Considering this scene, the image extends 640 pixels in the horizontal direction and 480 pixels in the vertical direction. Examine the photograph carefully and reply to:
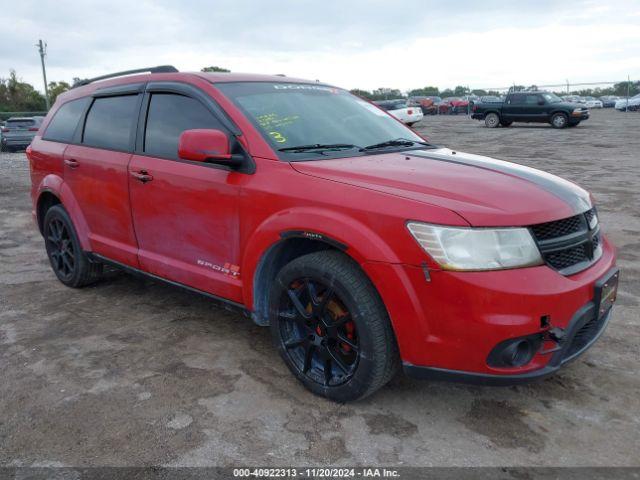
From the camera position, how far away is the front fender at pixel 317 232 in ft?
8.68

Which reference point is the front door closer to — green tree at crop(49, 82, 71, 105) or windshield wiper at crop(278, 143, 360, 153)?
windshield wiper at crop(278, 143, 360, 153)

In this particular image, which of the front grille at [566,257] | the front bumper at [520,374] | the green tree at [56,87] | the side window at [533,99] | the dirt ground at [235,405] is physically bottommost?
the dirt ground at [235,405]

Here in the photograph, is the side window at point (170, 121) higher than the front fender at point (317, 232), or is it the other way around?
the side window at point (170, 121)

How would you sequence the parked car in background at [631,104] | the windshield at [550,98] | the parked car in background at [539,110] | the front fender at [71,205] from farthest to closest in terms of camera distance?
the parked car in background at [631,104] < the windshield at [550,98] < the parked car in background at [539,110] < the front fender at [71,205]

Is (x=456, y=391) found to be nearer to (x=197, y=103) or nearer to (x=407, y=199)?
(x=407, y=199)

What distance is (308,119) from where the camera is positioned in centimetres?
361

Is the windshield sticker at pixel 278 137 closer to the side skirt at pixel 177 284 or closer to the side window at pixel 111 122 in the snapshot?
the side skirt at pixel 177 284

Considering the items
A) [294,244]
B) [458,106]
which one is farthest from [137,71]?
[458,106]

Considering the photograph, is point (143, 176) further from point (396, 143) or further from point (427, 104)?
point (427, 104)

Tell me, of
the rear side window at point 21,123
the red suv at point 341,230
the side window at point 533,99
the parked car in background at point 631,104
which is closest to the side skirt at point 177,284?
the red suv at point 341,230

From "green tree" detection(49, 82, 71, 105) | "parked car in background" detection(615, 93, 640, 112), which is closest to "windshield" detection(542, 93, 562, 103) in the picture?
"parked car in background" detection(615, 93, 640, 112)

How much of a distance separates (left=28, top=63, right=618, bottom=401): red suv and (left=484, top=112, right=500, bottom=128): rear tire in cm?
2357

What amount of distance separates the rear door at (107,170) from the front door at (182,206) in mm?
144

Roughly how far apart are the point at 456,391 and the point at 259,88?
223 cm
